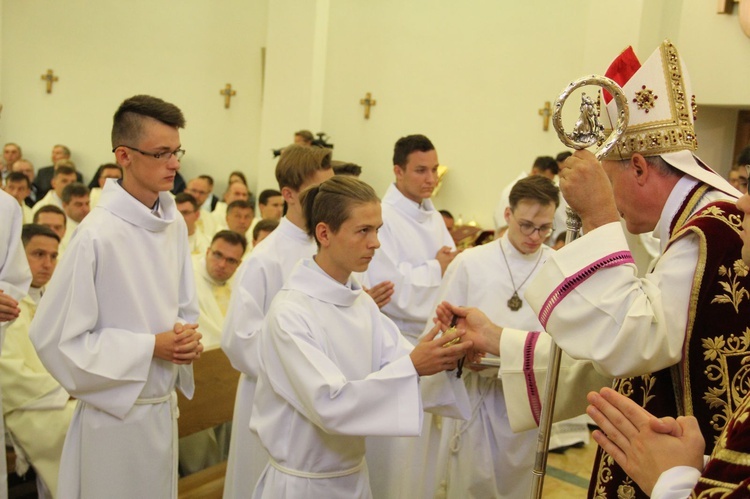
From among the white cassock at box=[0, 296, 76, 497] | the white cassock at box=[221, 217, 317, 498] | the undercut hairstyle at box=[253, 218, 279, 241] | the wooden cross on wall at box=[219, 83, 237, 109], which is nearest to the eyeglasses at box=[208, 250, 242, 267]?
the undercut hairstyle at box=[253, 218, 279, 241]

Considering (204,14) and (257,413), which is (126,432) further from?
(204,14)

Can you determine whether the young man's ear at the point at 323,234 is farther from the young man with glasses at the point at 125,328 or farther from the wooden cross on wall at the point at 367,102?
the wooden cross on wall at the point at 367,102

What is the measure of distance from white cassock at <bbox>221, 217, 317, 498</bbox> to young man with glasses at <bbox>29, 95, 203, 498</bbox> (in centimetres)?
43

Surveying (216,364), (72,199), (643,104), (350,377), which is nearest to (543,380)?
(350,377)

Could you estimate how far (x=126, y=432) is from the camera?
3.37m

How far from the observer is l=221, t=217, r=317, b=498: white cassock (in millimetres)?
3953

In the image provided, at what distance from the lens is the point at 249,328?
13.1 feet

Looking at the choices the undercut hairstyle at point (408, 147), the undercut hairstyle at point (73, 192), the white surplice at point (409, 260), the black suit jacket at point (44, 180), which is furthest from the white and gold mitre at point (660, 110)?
the black suit jacket at point (44, 180)

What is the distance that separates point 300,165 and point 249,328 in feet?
3.10

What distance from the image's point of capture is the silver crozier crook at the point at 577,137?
2266 mm

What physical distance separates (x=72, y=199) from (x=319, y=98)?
4.08 metres

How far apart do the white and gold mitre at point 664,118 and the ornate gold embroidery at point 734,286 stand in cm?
32

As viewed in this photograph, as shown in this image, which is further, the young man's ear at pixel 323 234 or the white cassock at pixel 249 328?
the white cassock at pixel 249 328

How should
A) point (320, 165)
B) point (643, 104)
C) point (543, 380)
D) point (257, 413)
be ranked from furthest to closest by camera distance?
point (320, 165) → point (257, 413) → point (543, 380) → point (643, 104)
